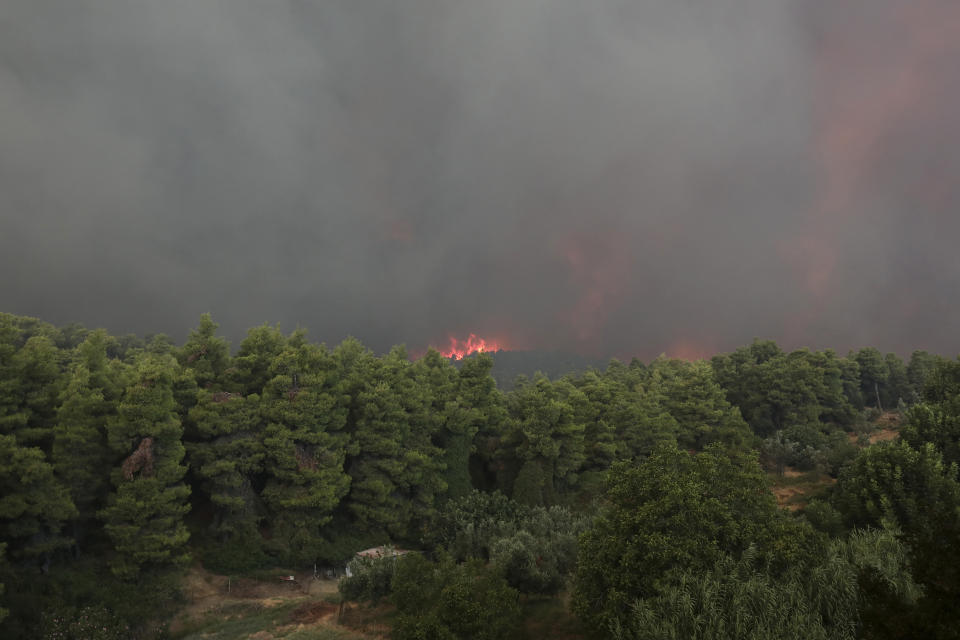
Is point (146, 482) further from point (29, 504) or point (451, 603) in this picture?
point (451, 603)

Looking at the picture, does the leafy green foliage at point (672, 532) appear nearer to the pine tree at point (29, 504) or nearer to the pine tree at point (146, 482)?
the pine tree at point (146, 482)

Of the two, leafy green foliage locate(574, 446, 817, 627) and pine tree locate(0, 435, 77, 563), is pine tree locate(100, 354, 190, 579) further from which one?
leafy green foliage locate(574, 446, 817, 627)

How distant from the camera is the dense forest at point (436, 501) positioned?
17312 mm

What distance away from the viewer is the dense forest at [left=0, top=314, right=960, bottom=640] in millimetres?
17312

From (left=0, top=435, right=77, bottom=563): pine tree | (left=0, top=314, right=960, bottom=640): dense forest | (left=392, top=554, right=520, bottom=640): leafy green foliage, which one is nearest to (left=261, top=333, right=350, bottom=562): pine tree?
(left=0, top=314, right=960, bottom=640): dense forest

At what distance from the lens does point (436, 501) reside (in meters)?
45.0

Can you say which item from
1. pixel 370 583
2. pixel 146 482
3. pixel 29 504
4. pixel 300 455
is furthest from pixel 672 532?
pixel 29 504

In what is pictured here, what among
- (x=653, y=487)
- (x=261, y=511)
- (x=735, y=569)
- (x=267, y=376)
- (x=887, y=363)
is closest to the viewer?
(x=735, y=569)

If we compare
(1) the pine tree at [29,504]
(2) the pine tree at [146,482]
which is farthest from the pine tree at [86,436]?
(1) the pine tree at [29,504]

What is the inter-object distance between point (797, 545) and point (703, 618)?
565 cm

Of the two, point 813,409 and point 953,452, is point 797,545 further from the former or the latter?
point 813,409

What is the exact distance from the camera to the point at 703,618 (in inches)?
622

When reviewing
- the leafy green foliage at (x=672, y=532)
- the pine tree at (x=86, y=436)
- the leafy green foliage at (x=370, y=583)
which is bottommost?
the leafy green foliage at (x=370, y=583)

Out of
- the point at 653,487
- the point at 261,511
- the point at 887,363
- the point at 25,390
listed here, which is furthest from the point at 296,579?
the point at 887,363
